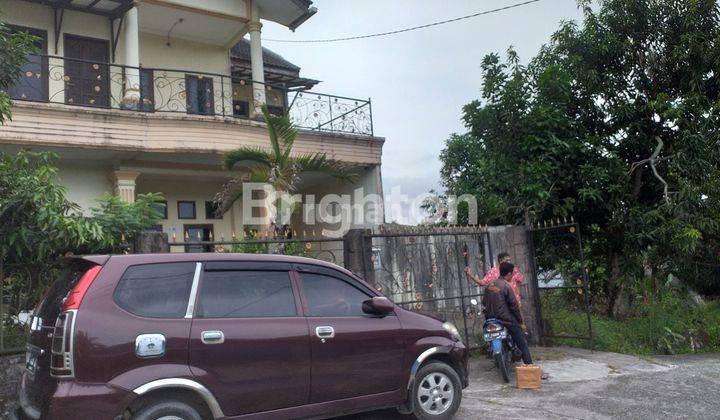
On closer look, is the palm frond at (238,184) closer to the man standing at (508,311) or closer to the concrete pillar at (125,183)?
the concrete pillar at (125,183)

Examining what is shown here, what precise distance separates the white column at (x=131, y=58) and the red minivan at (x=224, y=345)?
24.8 ft

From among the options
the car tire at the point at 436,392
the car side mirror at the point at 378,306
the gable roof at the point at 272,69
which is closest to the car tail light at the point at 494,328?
the car tire at the point at 436,392

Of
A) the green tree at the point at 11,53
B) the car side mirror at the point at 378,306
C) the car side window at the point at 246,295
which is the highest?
the green tree at the point at 11,53

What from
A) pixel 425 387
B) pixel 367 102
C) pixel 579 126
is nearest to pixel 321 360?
pixel 425 387

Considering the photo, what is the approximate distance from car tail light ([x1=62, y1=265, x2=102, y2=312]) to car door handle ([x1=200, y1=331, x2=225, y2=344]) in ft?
2.80

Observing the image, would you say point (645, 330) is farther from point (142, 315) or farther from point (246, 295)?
point (142, 315)

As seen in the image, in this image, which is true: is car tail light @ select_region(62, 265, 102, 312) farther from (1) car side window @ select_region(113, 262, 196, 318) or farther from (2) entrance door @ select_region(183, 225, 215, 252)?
(2) entrance door @ select_region(183, 225, 215, 252)

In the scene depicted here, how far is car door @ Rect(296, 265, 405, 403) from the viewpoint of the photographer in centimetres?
486

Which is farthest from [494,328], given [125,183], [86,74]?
[86,74]

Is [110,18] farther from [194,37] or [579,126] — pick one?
[579,126]

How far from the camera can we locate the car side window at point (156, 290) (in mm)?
4246

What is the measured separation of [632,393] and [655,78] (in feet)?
19.6

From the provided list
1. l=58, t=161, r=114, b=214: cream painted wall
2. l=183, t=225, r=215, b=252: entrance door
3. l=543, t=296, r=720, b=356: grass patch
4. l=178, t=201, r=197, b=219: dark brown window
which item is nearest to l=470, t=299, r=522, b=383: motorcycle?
l=543, t=296, r=720, b=356: grass patch

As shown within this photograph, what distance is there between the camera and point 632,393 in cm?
670
